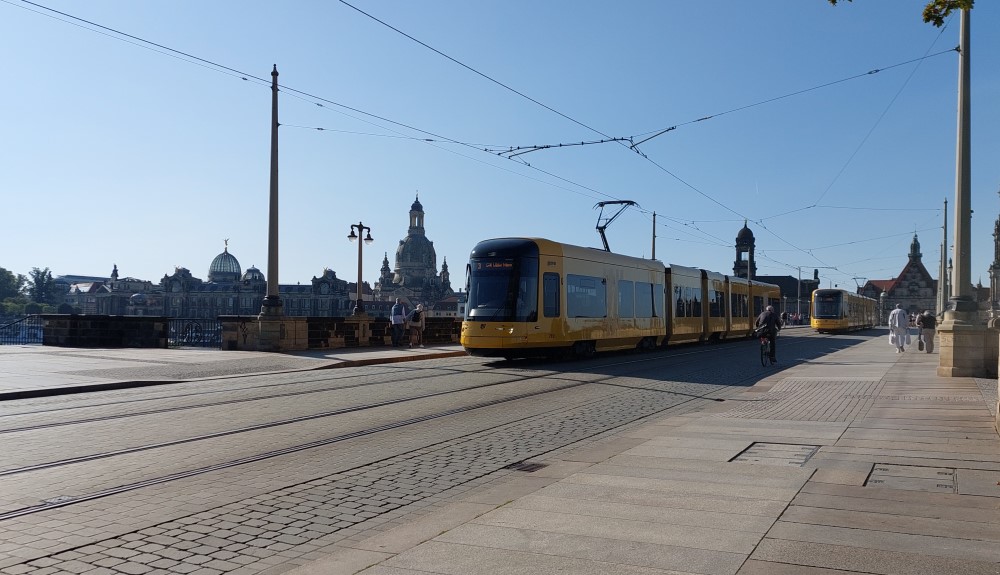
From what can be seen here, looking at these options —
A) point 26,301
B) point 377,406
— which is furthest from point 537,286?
point 26,301

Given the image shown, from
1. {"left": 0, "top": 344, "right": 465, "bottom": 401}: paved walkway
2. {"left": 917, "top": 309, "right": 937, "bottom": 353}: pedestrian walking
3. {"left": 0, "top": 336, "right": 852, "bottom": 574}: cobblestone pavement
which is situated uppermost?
{"left": 917, "top": 309, "right": 937, "bottom": 353}: pedestrian walking

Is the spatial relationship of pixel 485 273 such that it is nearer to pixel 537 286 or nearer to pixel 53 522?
pixel 537 286

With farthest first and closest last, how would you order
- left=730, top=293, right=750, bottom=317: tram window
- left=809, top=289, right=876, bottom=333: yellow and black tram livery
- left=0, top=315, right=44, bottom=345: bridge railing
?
left=809, top=289, right=876, bottom=333: yellow and black tram livery
left=730, top=293, right=750, bottom=317: tram window
left=0, top=315, right=44, bottom=345: bridge railing

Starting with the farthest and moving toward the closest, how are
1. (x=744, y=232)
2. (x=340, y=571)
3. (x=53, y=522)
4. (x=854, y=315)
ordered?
1. (x=744, y=232)
2. (x=854, y=315)
3. (x=53, y=522)
4. (x=340, y=571)

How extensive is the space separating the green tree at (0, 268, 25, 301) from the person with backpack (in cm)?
16026

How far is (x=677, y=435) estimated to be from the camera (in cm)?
912

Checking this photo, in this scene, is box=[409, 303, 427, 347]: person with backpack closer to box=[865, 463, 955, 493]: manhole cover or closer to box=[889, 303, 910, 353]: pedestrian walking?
box=[889, 303, 910, 353]: pedestrian walking

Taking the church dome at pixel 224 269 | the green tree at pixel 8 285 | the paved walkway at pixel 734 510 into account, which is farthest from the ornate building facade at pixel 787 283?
the green tree at pixel 8 285

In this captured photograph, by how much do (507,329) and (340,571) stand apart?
14896 millimetres

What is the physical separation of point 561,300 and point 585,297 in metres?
1.51

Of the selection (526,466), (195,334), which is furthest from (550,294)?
(195,334)

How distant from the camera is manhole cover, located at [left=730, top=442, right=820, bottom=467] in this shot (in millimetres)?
7520

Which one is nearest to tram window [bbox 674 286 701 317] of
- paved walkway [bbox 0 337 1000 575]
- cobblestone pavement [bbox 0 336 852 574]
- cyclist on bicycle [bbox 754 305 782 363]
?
cyclist on bicycle [bbox 754 305 782 363]

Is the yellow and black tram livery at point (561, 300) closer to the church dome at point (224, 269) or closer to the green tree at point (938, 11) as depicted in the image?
the green tree at point (938, 11)
